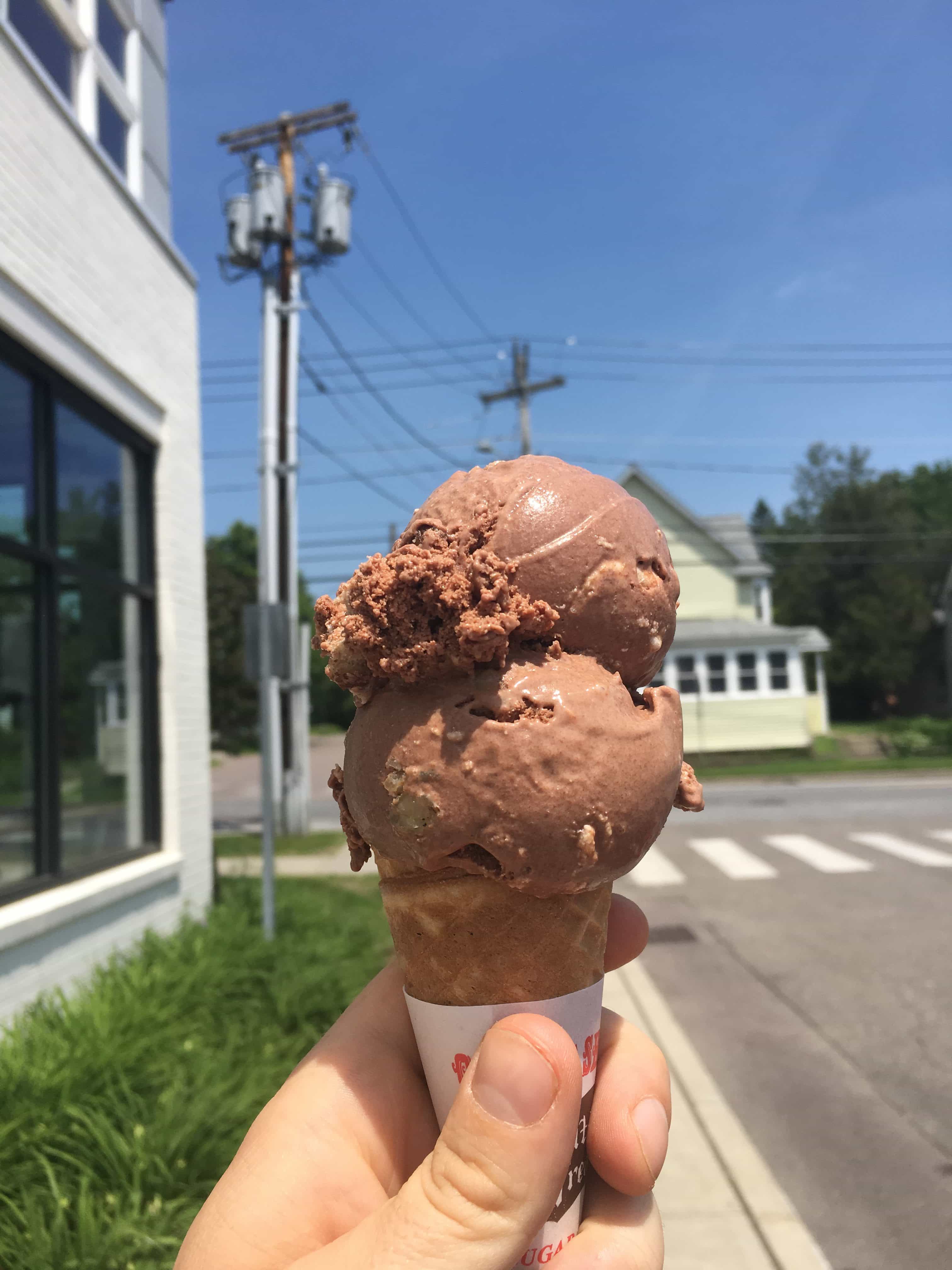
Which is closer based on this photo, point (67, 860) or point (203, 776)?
point (67, 860)

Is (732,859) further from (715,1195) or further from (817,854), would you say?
(715,1195)

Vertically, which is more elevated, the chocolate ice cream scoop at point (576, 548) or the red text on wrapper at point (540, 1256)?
the chocolate ice cream scoop at point (576, 548)

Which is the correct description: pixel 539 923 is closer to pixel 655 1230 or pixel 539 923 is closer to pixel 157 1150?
pixel 655 1230

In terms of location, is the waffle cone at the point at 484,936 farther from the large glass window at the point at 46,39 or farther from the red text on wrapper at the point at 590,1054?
the large glass window at the point at 46,39

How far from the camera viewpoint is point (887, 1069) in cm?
519

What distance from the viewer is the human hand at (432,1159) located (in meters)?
1.52

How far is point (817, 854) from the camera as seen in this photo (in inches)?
457

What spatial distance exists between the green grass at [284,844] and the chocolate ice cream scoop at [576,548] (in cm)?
1068

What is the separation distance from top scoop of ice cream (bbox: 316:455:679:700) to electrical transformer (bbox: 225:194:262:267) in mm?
14709

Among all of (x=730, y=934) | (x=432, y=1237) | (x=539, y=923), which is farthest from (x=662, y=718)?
(x=730, y=934)

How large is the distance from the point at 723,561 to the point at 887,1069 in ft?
83.9

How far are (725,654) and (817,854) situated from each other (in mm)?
16115

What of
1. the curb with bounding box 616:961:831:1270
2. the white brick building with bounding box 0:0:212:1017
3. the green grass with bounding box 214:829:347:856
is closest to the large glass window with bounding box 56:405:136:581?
the white brick building with bounding box 0:0:212:1017

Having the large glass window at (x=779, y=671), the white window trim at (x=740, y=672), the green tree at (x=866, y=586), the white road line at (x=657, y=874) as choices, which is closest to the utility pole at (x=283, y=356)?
the white road line at (x=657, y=874)
